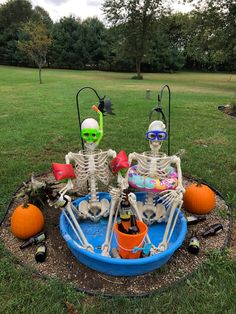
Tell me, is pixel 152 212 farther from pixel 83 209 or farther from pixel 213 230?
pixel 83 209

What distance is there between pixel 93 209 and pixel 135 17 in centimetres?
2826

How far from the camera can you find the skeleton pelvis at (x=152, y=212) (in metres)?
3.24

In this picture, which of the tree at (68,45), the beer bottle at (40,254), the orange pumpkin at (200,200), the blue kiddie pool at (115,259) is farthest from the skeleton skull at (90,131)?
the tree at (68,45)

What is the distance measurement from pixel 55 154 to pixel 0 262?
3094 millimetres

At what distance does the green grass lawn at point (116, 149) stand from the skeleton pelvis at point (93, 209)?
2.90 feet

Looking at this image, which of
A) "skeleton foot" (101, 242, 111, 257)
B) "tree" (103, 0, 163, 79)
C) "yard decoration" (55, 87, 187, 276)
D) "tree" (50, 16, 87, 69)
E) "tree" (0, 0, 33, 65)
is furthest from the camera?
"tree" (0, 0, 33, 65)

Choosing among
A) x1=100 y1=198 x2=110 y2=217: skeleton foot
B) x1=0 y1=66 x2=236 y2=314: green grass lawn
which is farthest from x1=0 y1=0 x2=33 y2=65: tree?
x1=100 y1=198 x2=110 y2=217: skeleton foot

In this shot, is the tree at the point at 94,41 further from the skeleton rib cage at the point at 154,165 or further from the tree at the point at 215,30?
the skeleton rib cage at the point at 154,165

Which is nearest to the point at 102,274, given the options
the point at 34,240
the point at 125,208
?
the point at 125,208

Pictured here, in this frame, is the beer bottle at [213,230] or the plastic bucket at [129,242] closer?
the plastic bucket at [129,242]

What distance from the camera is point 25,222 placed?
2.99 m

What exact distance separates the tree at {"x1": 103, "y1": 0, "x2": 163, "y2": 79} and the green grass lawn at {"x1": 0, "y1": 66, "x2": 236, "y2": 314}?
1817 cm

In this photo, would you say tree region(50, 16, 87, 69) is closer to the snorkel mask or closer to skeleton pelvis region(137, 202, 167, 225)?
the snorkel mask

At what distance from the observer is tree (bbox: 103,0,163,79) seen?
27.5 metres
